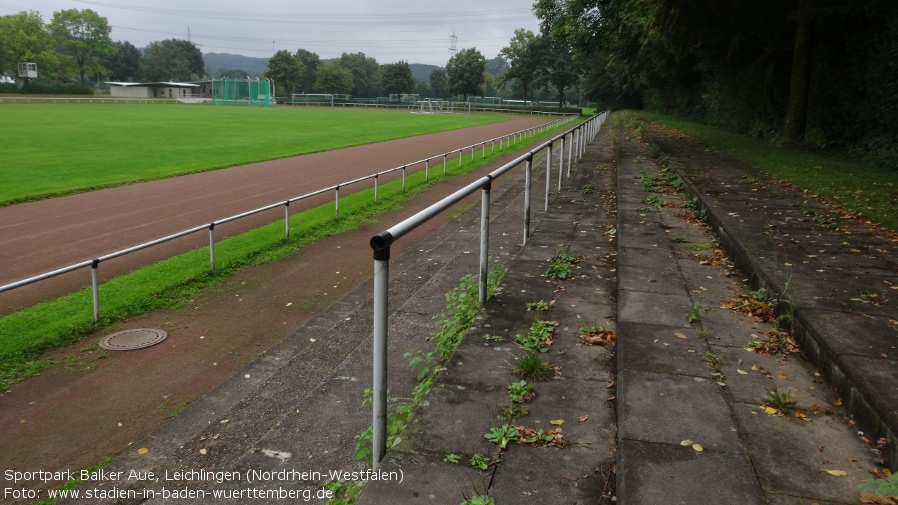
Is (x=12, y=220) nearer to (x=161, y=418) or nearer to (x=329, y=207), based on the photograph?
(x=329, y=207)

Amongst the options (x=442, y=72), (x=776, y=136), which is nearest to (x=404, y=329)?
(x=776, y=136)

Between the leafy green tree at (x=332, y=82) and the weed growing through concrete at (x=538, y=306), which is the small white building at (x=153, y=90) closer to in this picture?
the leafy green tree at (x=332, y=82)

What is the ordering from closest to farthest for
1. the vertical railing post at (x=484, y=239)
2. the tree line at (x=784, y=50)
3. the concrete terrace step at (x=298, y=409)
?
1. the concrete terrace step at (x=298, y=409)
2. the vertical railing post at (x=484, y=239)
3. the tree line at (x=784, y=50)

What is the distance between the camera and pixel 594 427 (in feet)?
10.9

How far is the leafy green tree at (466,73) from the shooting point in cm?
10469

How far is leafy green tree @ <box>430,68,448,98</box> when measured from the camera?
15338 cm

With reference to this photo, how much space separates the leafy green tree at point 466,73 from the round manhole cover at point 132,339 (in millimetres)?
101404

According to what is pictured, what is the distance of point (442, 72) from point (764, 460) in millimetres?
158111

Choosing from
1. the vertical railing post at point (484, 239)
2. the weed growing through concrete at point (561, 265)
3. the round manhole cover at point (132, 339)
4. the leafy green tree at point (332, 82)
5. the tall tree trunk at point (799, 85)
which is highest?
the leafy green tree at point (332, 82)

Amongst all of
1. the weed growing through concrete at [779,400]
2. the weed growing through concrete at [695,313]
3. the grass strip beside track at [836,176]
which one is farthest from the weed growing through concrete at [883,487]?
the grass strip beside track at [836,176]

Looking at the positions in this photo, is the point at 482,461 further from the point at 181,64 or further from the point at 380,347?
the point at 181,64

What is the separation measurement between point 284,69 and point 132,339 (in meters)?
109

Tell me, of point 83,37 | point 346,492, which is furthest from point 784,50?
point 83,37

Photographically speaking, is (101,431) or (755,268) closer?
(101,431)
